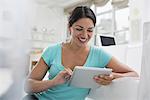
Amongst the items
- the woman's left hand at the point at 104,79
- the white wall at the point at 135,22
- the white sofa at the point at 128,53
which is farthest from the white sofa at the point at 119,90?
the white wall at the point at 135,22

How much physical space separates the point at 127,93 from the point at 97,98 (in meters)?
0.20

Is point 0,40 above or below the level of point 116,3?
below

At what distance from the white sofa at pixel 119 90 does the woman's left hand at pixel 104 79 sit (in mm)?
18

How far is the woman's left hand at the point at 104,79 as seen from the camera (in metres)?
0.89

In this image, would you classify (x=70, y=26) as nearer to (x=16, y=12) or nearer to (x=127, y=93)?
(x=127, y=93)

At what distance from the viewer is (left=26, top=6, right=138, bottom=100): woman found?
3.41 ft

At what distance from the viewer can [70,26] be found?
1.11 metres

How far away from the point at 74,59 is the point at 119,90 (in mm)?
351

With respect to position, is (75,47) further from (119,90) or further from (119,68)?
(119,90)

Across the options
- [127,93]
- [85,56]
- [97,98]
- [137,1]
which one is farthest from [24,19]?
[137,1]

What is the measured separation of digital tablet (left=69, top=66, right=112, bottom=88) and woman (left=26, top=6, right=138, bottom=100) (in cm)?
7

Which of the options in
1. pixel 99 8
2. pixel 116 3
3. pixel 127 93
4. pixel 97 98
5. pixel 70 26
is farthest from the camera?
pixel 99 8

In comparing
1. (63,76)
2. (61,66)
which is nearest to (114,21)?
(61,66)

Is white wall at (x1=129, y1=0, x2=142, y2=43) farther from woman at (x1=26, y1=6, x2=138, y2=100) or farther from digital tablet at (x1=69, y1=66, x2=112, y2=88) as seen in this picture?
digital tablet at (x1=69, y1=66, x2=112, y2=88)
